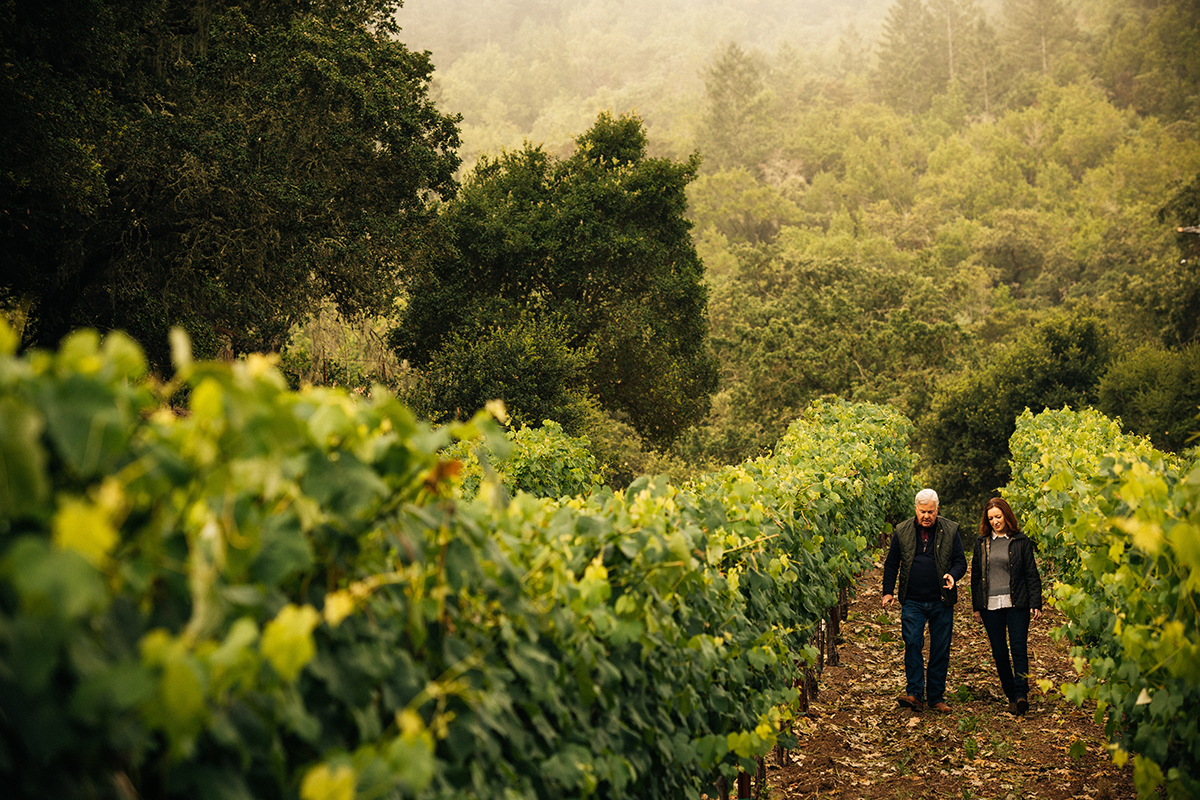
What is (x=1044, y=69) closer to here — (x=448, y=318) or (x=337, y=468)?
(x=448, y=318)

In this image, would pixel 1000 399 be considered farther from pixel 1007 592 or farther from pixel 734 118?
pixel 734 118

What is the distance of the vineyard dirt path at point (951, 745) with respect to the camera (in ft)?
18.8

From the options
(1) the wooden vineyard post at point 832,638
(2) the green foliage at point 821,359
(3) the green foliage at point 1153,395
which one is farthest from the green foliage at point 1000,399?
(1) the wooden vineyard post at point 832,638

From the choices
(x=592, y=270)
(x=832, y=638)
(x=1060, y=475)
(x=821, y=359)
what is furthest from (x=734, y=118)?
(x=1060, y=475)

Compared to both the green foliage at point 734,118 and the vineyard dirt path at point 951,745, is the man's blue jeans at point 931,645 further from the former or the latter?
the green foliage at point 734,118

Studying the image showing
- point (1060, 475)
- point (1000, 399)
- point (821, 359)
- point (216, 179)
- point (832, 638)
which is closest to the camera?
point (1060, 475)

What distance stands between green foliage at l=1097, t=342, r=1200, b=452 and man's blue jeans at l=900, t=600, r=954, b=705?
66.8ft

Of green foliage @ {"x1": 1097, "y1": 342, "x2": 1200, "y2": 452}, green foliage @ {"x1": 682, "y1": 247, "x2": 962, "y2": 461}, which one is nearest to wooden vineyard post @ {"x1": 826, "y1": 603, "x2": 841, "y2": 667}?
green foliage @ {"x1": 1097, "y1": 342, "x2": 1200, "y2": 452}

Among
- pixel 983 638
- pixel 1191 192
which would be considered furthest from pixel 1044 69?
pixel 983 638

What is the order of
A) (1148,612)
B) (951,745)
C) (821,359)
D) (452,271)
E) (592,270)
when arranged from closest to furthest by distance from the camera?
(1148,612)
(951,745)
(452,271)
(592,270)
(821,359)

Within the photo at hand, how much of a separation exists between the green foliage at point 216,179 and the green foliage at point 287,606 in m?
12.7

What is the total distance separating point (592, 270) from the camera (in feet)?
77.7

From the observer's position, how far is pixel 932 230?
70000 mm

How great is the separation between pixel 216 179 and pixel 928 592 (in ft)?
43.3
